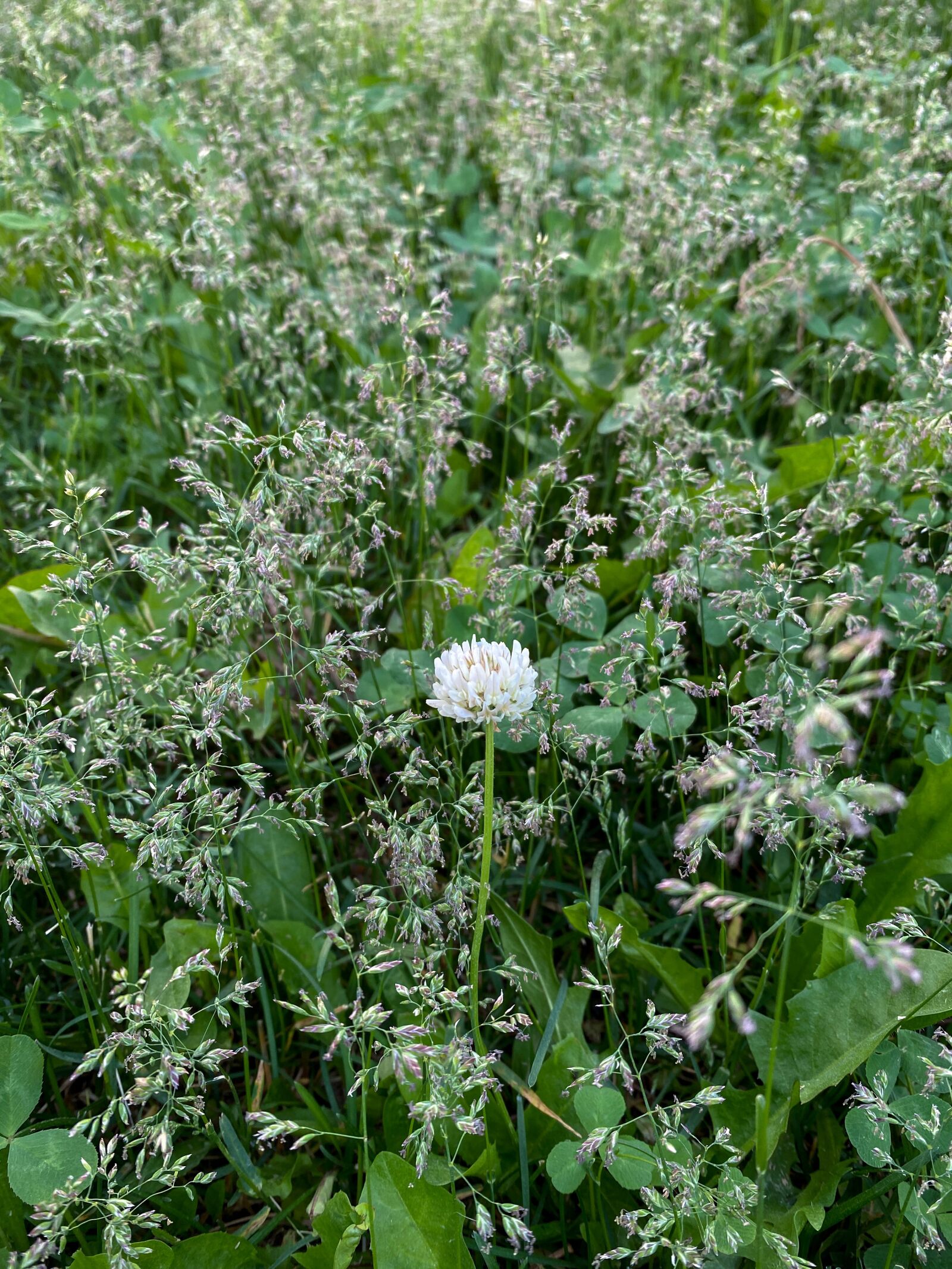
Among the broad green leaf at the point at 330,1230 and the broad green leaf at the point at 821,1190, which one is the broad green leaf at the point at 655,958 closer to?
the broad green leaf at the point at 821,1190

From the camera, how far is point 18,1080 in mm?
1524

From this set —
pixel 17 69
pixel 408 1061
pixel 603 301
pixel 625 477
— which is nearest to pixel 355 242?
pixel 603 301

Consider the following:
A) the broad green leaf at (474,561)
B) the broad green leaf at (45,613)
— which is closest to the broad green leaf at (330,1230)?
the broad green leaf at (474,561)

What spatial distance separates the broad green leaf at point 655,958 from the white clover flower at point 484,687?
38cm

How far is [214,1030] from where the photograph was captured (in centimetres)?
172

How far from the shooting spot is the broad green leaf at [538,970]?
168 centimetres

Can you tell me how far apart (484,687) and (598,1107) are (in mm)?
613

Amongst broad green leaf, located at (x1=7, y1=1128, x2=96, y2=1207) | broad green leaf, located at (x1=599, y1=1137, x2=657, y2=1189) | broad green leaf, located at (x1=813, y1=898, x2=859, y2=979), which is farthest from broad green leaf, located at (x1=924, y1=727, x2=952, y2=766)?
broad green leaf, located at (x1=7, y1=1128, x2=96, y2=1207)

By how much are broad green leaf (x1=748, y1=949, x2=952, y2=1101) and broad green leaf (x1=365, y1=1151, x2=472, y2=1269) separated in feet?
1.62

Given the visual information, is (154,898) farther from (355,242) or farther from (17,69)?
(17,69)

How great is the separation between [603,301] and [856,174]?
1.12 m

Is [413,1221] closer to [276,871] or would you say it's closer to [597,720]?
[276,871]

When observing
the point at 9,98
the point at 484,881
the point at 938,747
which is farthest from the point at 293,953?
the point at 9,98

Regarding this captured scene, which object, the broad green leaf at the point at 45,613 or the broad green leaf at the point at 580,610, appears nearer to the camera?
the broad green leaf at the point at 580,610
